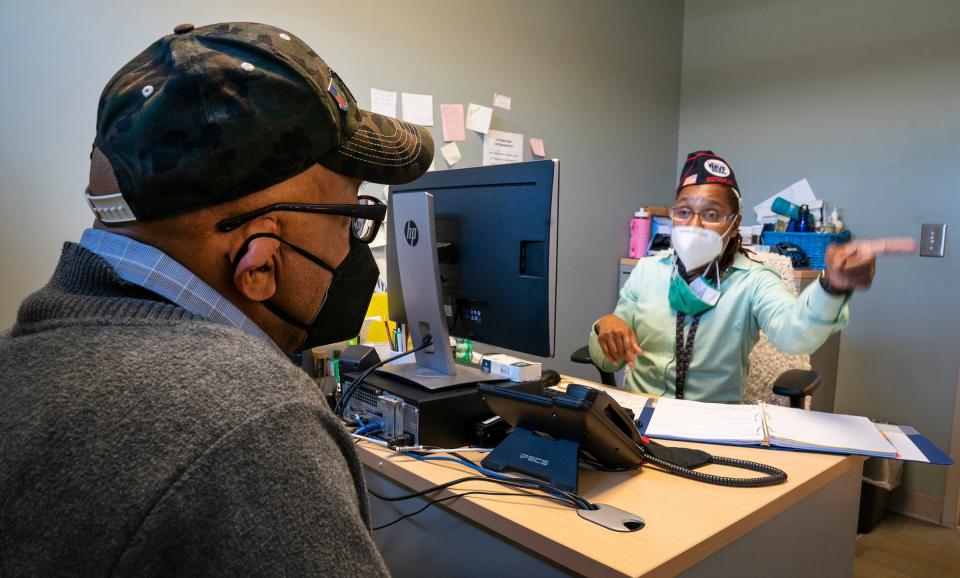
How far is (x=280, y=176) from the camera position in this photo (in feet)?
2.11

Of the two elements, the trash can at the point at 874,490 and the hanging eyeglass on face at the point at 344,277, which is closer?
the hanging eyeglass on face at the point at 344,277

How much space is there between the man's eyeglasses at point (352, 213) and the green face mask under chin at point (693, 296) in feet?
4.02

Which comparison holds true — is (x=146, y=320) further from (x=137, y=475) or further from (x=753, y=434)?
(x=753, y=434)

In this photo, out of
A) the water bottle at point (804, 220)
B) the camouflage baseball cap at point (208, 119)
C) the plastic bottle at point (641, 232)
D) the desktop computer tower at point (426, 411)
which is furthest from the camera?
the plastic bottle at point (641, 232)

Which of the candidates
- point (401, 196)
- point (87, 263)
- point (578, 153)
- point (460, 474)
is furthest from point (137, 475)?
point (578, 153)

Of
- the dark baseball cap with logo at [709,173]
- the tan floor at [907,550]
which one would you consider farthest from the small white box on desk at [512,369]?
the tan floor at [907,550]

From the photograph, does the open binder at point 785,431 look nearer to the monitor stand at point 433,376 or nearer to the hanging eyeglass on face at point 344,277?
the monitor stand at point 433,376

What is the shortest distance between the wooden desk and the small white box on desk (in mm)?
242

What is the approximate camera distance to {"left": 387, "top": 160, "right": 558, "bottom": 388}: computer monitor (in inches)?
43.0

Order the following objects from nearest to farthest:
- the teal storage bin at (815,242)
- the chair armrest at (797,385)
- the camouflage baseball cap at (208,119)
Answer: the camouflage baseball cap at (208,119) < the chair armrest at (797,385) < the teal storage bin at (815,242)

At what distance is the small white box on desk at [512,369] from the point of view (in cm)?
125

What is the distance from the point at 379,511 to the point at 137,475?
80 centimetres

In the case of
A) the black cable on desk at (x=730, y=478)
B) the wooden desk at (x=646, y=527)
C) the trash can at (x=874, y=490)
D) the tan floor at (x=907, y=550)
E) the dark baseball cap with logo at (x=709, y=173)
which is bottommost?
the tan floor at (x=907, y=550)

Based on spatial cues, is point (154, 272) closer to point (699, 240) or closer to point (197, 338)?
point (197, 338)
